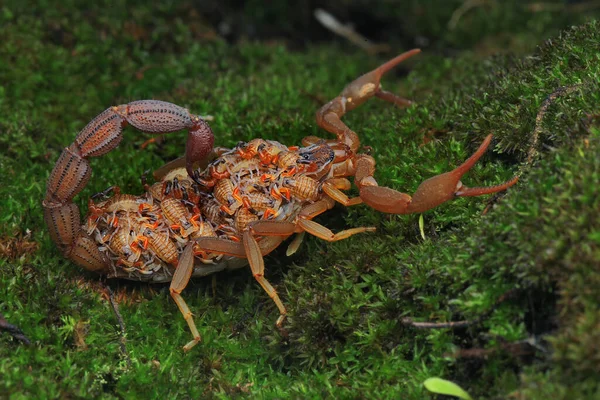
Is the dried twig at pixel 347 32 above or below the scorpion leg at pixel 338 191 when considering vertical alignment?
above

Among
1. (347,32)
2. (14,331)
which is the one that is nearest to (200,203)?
(14,331)

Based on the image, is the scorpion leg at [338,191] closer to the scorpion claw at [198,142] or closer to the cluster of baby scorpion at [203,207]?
the cluster of baby scorpion at [203,207]

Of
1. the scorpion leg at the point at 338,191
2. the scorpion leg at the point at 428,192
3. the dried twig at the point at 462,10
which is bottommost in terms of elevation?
the scorpion leg at the point at 338,191

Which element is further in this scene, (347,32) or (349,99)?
(347,32)

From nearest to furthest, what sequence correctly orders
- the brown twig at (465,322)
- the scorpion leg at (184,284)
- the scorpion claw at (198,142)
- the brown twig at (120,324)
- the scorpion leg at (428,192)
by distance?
the brown twig at (465,322), the scorpion leg at (428,192), the brown twig at (120,324), the scorpion leg at (184,284), the scorpion claw at (198,142)

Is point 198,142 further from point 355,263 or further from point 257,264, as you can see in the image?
point 355,263

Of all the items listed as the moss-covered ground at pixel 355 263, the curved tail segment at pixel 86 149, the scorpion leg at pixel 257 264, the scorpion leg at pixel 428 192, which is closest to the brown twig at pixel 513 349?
the moss-covered ground at pixel 355 263

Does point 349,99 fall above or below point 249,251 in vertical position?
above
